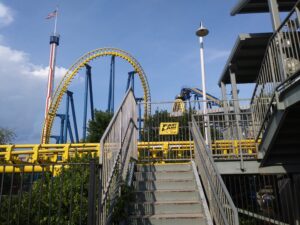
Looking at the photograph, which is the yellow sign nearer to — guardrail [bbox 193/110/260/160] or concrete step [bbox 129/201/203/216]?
guardrail [bbox 193/110/260/160]

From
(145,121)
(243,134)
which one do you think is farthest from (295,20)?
(145,121)

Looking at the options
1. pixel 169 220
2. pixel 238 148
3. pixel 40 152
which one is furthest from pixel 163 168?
pixel 40 152

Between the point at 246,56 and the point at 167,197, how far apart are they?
727 centimetres

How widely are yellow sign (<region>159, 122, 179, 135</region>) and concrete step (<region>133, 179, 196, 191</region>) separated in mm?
3610

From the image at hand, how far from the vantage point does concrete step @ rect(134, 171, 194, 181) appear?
6.65 m

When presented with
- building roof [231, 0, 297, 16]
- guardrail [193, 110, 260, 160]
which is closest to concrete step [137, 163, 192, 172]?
guardrail [193, 110, 260, 160]

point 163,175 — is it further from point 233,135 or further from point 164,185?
point 233,135

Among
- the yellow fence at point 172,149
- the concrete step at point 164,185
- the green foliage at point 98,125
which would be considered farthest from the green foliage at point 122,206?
the green foliage at point 98,125

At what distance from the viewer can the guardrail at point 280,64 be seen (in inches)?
182

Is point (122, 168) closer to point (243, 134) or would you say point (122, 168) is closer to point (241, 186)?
point (243, 134)

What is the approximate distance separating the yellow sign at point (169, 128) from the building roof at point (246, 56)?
143 inches

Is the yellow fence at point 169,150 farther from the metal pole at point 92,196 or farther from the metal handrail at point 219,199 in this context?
the metal pole at point 92,196

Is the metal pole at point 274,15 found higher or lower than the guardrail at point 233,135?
higher

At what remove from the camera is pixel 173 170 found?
6.94 meters
